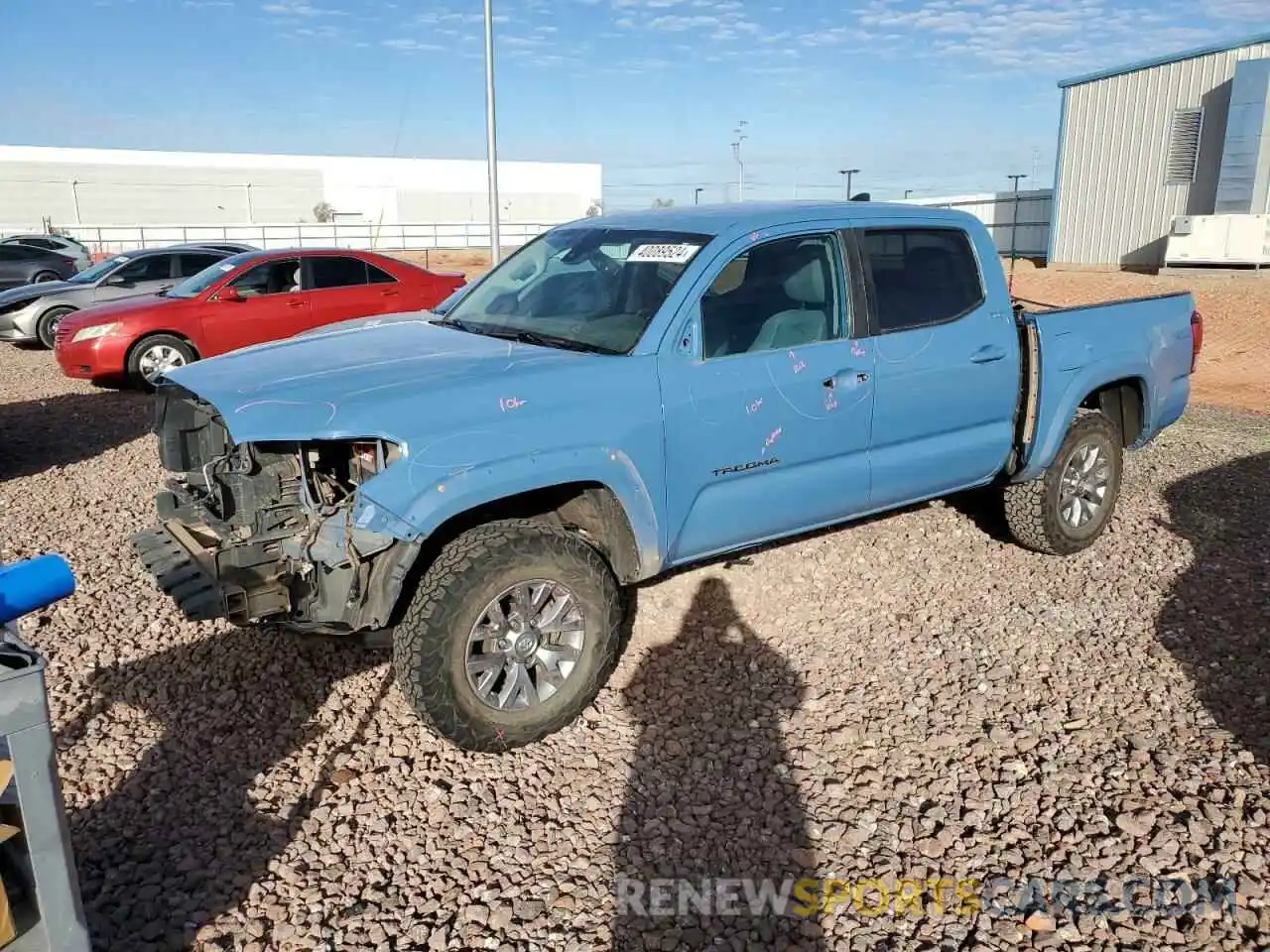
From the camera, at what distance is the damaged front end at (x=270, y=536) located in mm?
3348

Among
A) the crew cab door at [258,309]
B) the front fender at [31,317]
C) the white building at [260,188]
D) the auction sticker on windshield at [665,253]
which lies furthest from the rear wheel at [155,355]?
the white building at [260,188]

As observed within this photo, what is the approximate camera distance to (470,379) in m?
3.56

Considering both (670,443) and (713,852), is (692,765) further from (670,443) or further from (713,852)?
(670,443)

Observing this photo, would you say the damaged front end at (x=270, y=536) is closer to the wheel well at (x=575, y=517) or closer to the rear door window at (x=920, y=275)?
the wheel well at (x=575, y=517)

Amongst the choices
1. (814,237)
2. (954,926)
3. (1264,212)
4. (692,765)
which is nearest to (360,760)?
(692,765)

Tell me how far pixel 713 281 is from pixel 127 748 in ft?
9.48

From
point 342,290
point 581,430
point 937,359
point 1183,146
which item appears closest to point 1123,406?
point 937,359

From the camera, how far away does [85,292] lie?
46.8 feet

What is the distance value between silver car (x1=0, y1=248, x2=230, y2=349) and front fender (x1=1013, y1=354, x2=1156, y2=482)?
12538 mm

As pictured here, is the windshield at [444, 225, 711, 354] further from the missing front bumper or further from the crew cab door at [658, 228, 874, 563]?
the missing front bumper

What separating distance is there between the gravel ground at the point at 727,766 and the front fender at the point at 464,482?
98cm

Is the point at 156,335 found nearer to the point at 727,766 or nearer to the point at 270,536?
the point at 270,536

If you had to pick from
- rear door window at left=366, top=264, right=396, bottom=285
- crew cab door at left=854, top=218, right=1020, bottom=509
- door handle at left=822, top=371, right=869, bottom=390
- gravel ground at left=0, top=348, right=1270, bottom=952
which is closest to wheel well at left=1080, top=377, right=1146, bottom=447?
gravel ground at left=0, top=348, right=1270, bottom=952

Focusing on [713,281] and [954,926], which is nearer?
[954,926]
